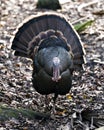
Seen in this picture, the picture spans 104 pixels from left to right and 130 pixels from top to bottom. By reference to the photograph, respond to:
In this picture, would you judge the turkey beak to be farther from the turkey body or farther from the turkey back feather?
the turkey back feather

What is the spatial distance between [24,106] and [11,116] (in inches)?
22.8

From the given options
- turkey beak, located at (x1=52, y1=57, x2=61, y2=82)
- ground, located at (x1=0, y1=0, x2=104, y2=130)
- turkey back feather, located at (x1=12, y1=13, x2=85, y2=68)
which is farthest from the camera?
turkey back feather, located at (x1=12, y1=13, x2=85, y2=68)

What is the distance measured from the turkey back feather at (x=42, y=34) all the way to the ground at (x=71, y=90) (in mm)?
520

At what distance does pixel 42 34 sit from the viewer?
592 centimetres

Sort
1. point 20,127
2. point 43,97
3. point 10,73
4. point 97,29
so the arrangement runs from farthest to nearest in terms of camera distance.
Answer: point 97,29
point 10,73
point 43,97
point 20,127

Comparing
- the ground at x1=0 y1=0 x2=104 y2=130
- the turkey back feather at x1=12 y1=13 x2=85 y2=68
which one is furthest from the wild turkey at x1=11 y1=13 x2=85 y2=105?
the ground at x1=0 y1=0 x2=104 y2=130

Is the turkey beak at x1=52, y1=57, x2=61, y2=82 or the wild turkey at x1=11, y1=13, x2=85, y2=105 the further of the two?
the wild turkey at x1=11, y1=13, x2=85, y2=105

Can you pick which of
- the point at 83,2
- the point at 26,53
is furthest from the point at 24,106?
the point at 83,2

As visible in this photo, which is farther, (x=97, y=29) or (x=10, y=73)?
(x=97, y=29)

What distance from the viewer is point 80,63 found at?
593 centimetres

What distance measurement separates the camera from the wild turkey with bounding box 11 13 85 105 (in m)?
5.18

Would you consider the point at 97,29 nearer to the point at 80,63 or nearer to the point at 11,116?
the point at 80,63

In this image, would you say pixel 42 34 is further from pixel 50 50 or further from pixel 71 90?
pixel 71 90

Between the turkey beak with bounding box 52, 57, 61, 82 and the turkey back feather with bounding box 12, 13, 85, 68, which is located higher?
the turkey back feather with bounding box 12, 13, 85, 68
